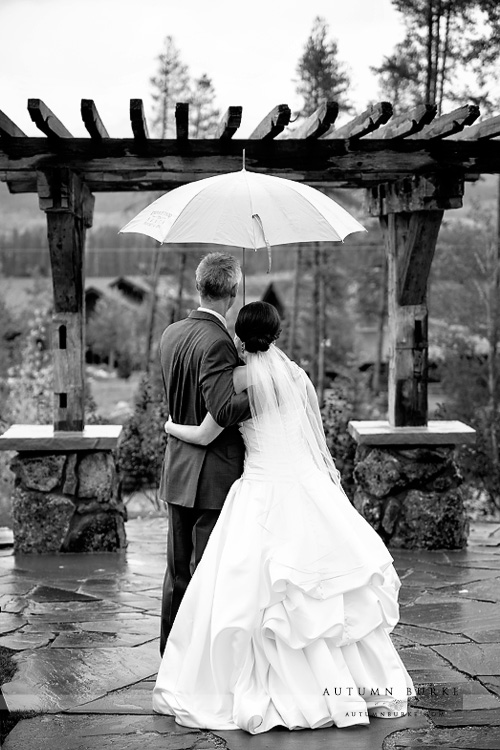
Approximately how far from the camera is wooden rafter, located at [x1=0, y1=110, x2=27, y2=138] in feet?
18.0

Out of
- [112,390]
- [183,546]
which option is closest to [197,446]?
[183,546]

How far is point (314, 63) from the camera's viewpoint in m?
19.1

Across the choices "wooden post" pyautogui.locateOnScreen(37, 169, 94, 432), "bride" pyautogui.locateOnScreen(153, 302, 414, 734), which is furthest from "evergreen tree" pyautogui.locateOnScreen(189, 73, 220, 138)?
"bride" pyautogui.locateOnScreen(153, 302, 414, 734)

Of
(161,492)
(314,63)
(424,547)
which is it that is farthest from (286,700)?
(314,63)

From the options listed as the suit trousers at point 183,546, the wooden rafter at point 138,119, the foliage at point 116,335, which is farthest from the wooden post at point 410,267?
the foliage at point 116,335

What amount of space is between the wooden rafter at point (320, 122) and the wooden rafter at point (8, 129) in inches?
69.5

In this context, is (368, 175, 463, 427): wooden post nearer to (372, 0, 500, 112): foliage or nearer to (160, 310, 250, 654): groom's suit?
(160, 310, 250, 654): groom's suit

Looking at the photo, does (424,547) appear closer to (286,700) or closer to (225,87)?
(286,700)

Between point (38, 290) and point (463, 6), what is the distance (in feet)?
59.8

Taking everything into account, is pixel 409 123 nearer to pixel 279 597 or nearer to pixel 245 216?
pixel 245 216

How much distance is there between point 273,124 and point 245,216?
1.62 metres

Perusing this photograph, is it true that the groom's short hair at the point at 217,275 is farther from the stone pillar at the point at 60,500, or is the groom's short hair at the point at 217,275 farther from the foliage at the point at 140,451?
the foliage at the point at 140,451

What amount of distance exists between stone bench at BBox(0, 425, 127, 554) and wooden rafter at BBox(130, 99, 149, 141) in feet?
7.01

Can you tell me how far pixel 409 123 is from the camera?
5.52 meters
